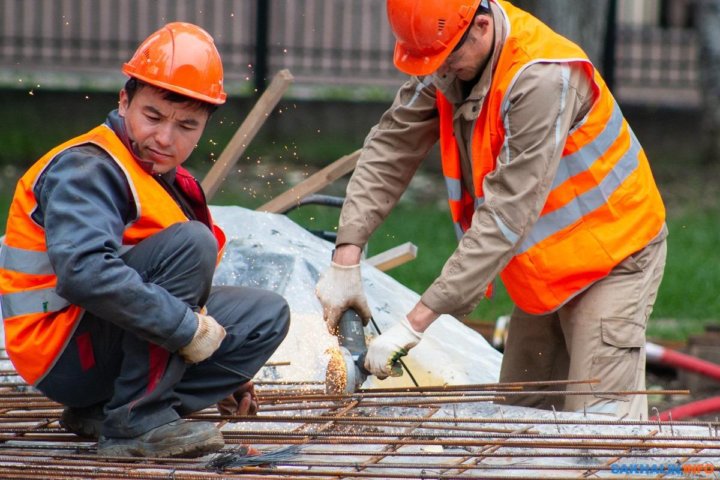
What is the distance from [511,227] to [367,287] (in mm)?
1337

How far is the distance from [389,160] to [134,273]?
1281 mm

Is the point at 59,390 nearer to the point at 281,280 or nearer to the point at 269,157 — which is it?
the point at 281,280

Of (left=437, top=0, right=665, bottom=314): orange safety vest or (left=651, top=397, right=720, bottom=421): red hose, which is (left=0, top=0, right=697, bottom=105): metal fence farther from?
(left=437, top=0, right=665, bottom=314): orange safety vest

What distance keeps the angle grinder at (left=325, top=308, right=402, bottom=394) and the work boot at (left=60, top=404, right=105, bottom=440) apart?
0.72 meters

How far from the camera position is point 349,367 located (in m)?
3.60

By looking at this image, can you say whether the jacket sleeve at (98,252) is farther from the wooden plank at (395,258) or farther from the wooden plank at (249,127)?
the wooden plank at (395,258)

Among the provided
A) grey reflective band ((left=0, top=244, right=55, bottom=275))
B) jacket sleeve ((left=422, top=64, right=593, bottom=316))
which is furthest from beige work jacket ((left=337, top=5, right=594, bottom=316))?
grey reflective band ((left=0, top=244, right=55, bottom=275))

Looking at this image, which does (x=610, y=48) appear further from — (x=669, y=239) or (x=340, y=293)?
(x=340, y=293)

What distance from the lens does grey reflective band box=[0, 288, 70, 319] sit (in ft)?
10.1

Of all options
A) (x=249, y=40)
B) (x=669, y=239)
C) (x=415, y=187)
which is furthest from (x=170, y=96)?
(x=249, y=40)

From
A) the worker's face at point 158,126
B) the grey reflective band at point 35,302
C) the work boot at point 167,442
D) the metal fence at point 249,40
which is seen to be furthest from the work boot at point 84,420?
the metal fence at point 249,40

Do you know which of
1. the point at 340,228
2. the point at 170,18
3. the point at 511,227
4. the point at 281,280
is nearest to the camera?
the point at 511,227

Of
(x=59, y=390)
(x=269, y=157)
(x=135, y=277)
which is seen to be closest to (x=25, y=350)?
(x=59, y=390)

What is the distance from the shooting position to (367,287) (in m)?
4.75
